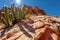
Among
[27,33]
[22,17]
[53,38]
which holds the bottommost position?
[53,38]

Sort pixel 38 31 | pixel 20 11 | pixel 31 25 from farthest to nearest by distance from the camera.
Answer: pixel 20 11 → pixel 31 25 → pixel 38 31

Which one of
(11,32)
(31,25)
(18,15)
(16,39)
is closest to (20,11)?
(18,15)

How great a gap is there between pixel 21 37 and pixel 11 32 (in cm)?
111

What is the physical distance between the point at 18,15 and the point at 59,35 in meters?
4.27

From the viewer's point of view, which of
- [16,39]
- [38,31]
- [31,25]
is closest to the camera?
[16,39]

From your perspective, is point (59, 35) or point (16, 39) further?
point (59, 35)

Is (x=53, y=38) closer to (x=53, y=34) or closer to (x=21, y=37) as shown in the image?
(x=53, y=34)

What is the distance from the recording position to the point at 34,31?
1123 centimetres

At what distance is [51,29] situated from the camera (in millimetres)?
11492

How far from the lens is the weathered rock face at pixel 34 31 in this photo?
419 inches

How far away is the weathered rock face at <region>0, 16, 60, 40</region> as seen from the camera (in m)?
10.6

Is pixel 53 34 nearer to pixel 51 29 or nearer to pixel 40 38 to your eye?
pixel 51 29

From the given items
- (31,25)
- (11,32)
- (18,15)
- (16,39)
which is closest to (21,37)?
(16,39)

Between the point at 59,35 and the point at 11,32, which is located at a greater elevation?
the point at 11,32
